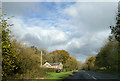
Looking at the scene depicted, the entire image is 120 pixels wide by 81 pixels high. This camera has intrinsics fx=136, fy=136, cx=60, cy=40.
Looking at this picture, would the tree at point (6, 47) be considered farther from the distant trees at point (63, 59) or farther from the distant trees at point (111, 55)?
the distant trees at point (63, 59)

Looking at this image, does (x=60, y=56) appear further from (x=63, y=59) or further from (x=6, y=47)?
(x=6, y=47)

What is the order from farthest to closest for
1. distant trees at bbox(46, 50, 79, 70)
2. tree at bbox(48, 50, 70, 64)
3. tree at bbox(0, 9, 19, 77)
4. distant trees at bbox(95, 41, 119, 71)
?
tree at bbox(48, 50, 70, 64) < distant trees at bbox(46, 50, 79, 70) < distant trees at bbox(95, 41, 119, 71) < tree at bbox(0, 9, 19, 77)

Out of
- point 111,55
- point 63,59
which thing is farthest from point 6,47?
point 63,59

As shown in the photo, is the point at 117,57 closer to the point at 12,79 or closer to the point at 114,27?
the point at 114,27

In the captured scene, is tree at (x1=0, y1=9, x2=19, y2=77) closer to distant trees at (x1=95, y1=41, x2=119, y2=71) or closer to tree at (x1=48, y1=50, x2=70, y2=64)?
distant trees at (x1=95, y1=41, x2=119, y2=71)

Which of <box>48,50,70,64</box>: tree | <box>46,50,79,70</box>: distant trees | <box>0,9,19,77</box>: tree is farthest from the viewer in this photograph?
<box>48,50,70,64</box>: tree

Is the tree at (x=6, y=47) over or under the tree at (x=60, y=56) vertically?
under

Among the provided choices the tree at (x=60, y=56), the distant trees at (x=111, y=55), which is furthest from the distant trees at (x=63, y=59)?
the distant trees at (x=111, y=55)

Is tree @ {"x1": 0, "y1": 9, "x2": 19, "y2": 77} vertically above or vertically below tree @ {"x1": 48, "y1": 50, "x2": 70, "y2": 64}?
below

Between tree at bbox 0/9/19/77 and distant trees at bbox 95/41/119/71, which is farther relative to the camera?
distant trees at bbox 95/41/119/71

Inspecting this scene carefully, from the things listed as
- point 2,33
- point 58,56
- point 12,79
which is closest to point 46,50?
point 58,56

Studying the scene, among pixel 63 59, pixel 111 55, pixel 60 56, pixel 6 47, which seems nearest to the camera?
pixel 6 47

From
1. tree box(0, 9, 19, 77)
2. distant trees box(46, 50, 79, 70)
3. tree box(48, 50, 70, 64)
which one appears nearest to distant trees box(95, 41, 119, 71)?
tree box(0, 9, 19, 77)

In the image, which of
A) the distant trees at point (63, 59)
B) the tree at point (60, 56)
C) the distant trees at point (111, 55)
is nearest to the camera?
the distant trees at point (111, 55)
